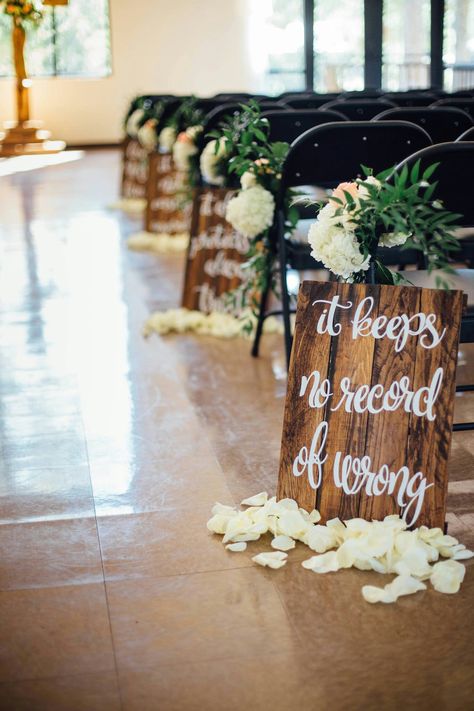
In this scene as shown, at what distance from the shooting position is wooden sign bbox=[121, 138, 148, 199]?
767 cm

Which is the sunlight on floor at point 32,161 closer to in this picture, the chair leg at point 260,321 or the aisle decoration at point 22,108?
the aisle decoration at point 22,108

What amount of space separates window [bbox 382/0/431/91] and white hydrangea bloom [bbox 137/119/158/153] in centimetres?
526

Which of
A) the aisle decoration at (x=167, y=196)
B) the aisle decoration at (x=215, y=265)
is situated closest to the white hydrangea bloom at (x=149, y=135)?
the aisle decoration at (x=167, y=196)

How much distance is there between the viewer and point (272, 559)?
2.16 meters

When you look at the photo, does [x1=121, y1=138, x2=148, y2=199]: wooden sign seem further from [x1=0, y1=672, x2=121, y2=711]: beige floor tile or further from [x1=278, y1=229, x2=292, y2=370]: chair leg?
[x1=0, y1=672, x2=121, y2=711]: beige floor tile

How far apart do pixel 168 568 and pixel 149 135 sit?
5111mm

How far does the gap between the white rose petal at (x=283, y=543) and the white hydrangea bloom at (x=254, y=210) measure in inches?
57.4

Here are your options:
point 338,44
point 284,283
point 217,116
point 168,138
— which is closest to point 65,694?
point 284,283

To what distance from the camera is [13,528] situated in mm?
2385

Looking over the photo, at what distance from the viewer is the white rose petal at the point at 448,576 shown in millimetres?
2033

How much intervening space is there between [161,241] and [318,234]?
4064mm

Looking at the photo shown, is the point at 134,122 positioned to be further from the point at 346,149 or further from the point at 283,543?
the point at 283,543

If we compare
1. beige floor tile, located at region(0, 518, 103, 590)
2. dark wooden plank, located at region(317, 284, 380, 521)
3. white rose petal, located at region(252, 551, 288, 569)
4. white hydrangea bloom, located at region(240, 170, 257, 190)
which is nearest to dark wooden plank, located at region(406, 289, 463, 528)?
dark wooden plank, located at region(317, 284, 380, 521)

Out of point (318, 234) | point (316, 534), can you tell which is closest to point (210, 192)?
point (318, 234)
